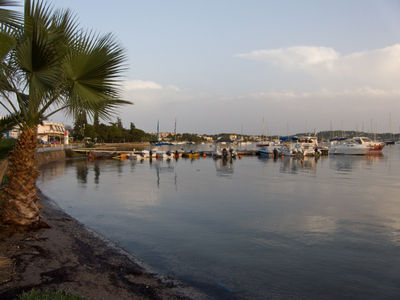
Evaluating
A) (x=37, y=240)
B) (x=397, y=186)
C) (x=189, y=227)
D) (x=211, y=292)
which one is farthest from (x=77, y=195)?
(x=397, y=186)

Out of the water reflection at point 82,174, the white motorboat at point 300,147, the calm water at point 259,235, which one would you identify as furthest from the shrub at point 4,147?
the white motorboat at point 300,147

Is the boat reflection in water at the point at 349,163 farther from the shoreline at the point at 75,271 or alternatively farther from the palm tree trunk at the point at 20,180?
the palm tree trunk at the point at 20,180

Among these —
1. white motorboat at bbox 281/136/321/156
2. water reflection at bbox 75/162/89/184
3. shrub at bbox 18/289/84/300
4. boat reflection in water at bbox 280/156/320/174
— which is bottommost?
boat reflection in water at bbox 280/156/320/174

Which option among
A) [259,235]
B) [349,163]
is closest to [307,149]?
[349,163]

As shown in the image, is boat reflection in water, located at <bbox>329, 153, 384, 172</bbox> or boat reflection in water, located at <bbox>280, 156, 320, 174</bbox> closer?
boat reflection in water, located at <bbox>280, 156, 320, 174</bbox>

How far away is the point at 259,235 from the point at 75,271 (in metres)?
7.06

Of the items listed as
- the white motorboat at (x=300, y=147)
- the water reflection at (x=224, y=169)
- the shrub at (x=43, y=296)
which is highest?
the white motorboat at (x=300, y=147)

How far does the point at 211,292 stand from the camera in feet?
24.3

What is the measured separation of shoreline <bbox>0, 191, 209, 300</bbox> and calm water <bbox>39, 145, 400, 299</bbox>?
32.7 inches

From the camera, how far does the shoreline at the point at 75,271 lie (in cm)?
608

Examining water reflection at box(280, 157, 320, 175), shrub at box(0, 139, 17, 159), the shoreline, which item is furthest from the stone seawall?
the shoreline

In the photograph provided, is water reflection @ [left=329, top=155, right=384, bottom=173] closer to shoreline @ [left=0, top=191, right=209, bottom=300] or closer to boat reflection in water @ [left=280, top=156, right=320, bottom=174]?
boat reflection in water @ [left=280, top=156, right=320, bottom=174]

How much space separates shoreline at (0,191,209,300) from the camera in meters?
6.08

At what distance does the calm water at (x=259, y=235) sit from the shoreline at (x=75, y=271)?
32.7 inches
